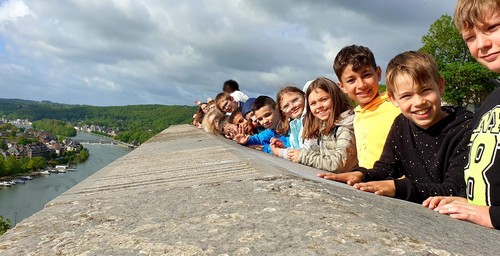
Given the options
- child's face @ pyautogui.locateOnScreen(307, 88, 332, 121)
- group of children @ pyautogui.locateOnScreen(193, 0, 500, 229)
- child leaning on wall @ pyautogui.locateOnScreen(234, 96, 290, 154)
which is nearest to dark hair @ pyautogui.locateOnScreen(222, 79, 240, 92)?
child leaning on wall @ pyautogui.locateOnScreen(234, 96, 290, 154)

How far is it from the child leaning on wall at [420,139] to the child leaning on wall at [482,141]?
184mm

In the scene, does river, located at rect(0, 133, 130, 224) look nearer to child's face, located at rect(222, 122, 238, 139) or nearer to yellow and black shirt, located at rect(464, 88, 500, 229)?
child's face, located at rect(222, 122, 238, 139)

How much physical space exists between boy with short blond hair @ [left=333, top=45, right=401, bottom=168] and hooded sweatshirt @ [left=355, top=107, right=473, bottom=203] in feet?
1.85

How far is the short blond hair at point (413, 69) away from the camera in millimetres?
2680

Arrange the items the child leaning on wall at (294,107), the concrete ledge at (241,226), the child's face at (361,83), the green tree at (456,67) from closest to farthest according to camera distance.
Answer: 1. the concrete ledge at (241,226)
2. the child's face at (361,83)
3. the child leaning on wall at (294,107)
4. the green tree at (456,67)

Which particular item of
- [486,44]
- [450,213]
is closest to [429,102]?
[486,44]

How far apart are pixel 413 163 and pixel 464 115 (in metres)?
0.40

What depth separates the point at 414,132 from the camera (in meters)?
2.70

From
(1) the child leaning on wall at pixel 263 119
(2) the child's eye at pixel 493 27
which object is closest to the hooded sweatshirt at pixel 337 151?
(2) the child's eye at pixel 493 27

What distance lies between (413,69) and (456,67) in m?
25.1

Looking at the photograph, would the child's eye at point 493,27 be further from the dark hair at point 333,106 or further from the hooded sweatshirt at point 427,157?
the dark hair at point 333,106

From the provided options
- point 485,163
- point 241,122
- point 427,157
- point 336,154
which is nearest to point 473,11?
point 485,163

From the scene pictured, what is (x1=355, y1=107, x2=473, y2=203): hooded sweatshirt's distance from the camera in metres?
2.30

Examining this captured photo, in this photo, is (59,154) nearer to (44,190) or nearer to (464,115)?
(44,190)
